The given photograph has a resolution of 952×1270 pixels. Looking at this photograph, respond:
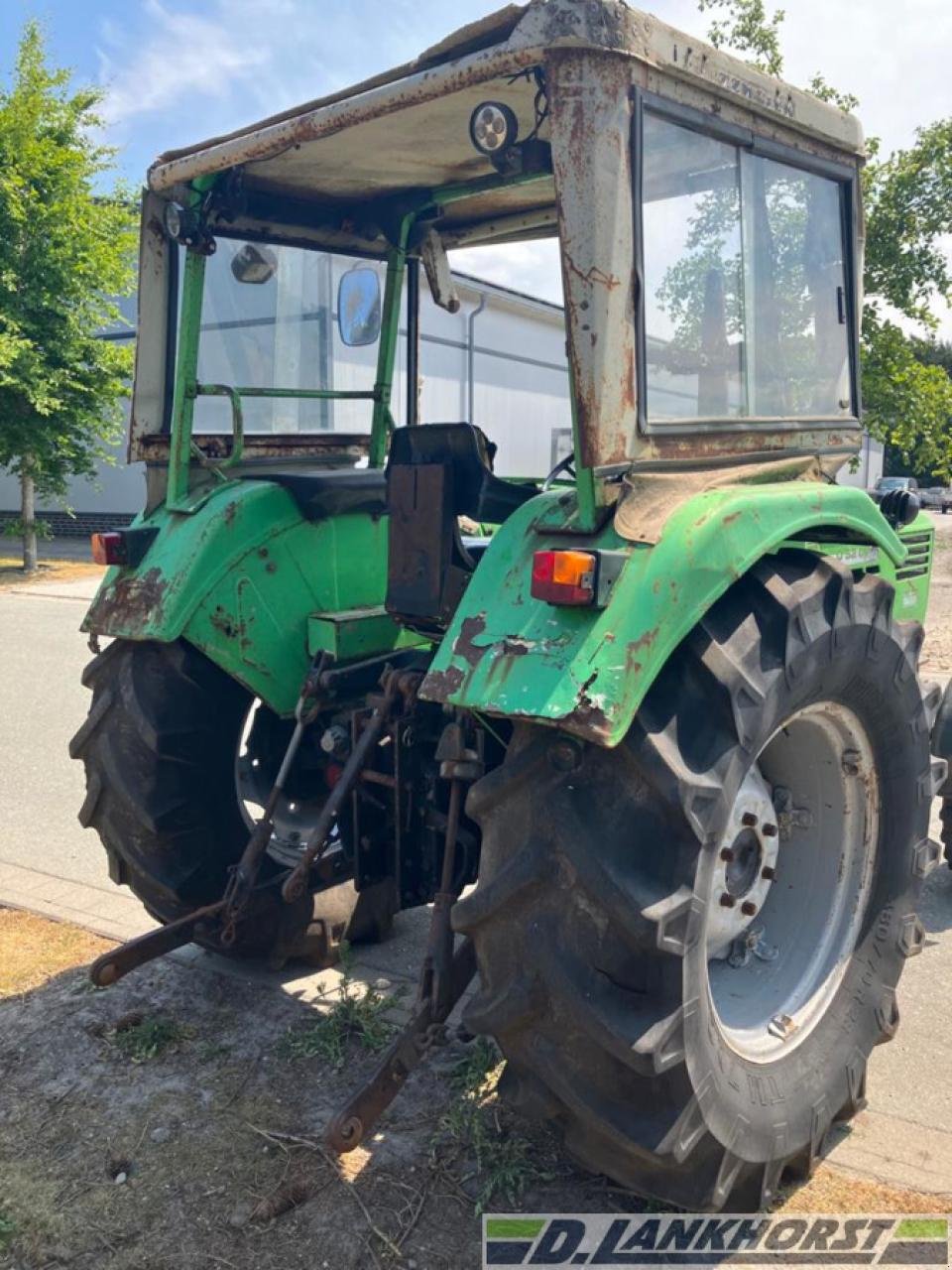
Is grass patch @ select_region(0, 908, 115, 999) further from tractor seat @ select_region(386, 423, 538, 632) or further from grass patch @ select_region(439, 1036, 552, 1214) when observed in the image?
tractor seat @ select_region(386, 423, 538, 632)

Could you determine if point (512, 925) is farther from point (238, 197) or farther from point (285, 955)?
point (238, 197)

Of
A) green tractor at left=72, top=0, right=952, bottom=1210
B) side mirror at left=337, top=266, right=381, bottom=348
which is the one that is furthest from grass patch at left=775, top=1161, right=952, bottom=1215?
side mirror at left=337, top=266, right=381, bottom=348

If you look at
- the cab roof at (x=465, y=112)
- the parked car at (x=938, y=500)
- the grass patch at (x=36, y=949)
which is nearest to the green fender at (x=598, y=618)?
the cab roof at (x=465, y=112)

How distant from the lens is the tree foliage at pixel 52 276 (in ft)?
48.4

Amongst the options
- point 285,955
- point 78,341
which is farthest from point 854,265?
point 78,341

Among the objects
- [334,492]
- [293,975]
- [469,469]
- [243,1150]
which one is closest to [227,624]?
[334,492]

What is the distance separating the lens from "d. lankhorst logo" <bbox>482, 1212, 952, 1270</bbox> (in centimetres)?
237

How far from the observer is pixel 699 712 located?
84.0 inches

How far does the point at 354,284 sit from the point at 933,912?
10.5 ft

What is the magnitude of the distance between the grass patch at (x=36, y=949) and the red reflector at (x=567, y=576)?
2526mm

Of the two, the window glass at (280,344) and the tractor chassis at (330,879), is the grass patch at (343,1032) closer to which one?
the tractor chassis at (330,879)

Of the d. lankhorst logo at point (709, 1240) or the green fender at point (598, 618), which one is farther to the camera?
the d. lankhorst logo at point (709, 1240)

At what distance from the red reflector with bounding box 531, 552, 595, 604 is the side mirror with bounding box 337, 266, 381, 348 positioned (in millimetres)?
2238

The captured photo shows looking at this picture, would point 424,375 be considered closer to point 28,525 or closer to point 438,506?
point 28,525
